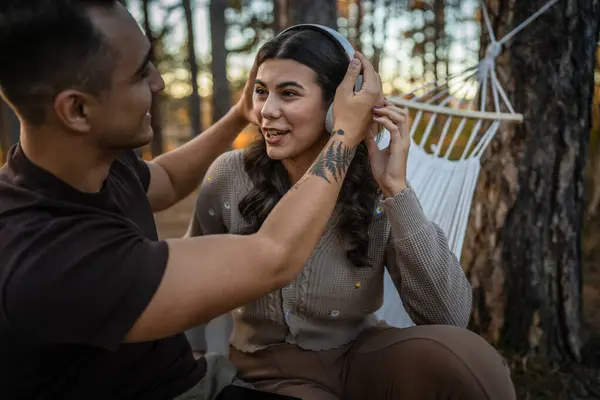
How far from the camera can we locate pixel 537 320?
2.54 m

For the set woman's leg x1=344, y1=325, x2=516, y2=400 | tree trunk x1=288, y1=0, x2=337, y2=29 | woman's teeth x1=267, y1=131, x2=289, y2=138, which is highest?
tree trunk x1=288, y1=0, x2=337, y2=29

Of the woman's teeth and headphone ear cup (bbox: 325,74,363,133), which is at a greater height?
headphone ear cup (bbox: 325,74,363,133)

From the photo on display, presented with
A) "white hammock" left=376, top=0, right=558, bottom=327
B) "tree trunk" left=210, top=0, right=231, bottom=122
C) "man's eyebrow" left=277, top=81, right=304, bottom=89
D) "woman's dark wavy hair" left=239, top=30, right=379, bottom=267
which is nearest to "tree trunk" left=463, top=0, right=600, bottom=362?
"white hammock" left=376, top=0, right=558, bottom=327

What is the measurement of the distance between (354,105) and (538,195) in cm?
148

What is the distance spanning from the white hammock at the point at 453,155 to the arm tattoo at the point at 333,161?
0.64m

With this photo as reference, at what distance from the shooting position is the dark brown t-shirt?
3.16 ft

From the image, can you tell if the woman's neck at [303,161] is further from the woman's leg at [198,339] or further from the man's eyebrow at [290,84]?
the woman's leg at [198,339]

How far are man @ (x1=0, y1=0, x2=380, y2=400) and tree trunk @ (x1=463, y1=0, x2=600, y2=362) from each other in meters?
1.46

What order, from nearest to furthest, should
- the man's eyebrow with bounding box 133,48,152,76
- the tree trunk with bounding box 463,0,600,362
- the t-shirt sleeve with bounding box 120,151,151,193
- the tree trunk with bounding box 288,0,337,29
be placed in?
the man's eyebrow with bounding box 133,48,152,76 → the t-shirt sleeve with bounding box 120,151,151,193 → the tree trunk with bounding box 463,0,600,362 → the tree trunk with bounding box 288,0,337,29

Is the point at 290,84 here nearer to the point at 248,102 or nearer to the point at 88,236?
the point at 248,102

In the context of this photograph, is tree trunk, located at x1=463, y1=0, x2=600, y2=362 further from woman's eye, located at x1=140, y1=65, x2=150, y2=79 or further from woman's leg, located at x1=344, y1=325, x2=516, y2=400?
woman's eye, located at x1=140, y1=65, x2=150, y2=79

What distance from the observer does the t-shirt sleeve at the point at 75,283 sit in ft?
3.14

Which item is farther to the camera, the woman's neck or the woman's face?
the woman's neck

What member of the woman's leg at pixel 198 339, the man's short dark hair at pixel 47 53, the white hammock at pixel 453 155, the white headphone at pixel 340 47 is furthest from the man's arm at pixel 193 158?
the woman's leg at pixel 198 339
